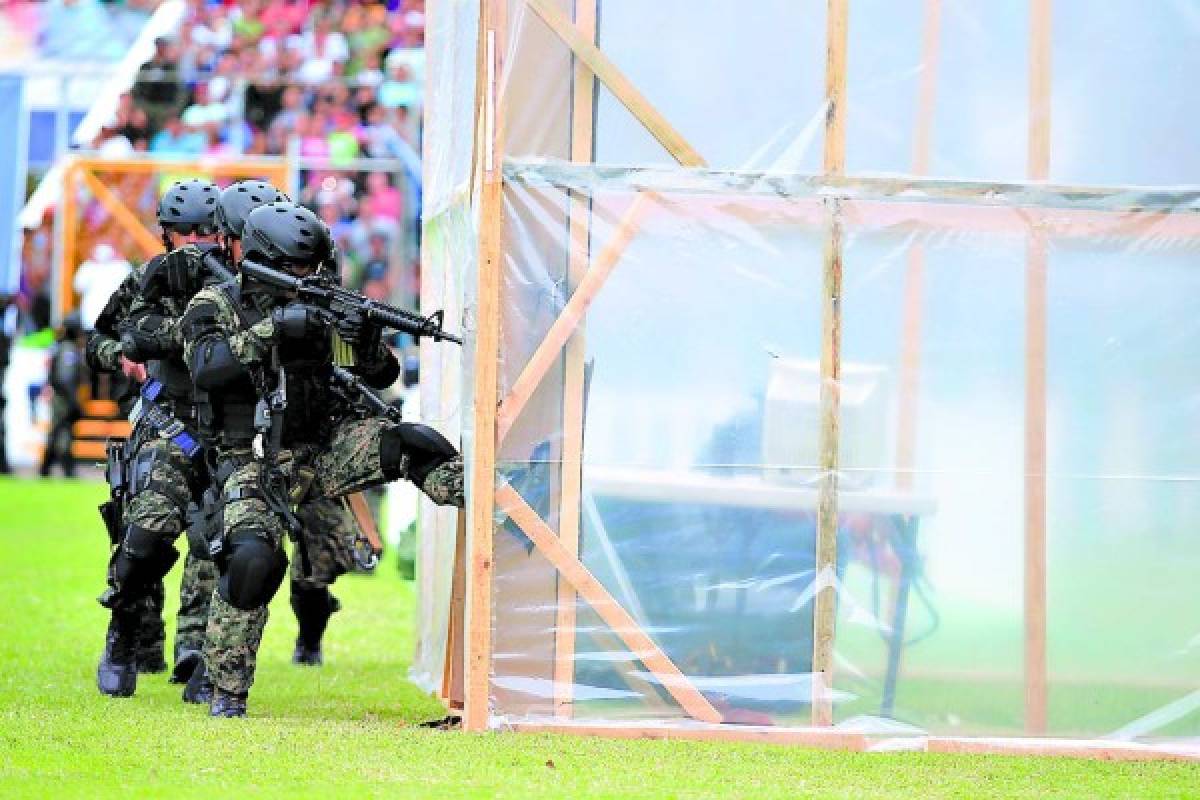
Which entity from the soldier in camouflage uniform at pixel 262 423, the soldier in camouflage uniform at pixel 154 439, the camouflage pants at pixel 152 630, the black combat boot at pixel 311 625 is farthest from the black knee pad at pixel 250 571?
the black combat boot at pixel 311 625

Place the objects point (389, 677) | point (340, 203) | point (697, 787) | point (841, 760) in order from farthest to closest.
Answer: point (340, 203) → point (389, 677) → point (841, 760) → point (697, 787)

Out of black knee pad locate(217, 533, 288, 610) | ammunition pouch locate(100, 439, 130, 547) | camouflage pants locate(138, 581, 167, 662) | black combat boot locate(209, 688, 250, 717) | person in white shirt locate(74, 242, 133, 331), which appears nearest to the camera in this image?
black knee pad locate(217, 533, 288, 610)

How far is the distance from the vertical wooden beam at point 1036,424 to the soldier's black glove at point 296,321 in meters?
2.70

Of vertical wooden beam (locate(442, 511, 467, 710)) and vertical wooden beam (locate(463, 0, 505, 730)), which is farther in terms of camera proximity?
vertical wooden beam (locate(442, 511, 467, 710))

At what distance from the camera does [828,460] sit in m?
8.39

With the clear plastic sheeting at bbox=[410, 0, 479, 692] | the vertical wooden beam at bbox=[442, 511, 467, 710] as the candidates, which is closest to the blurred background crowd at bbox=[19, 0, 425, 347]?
the clear plastic sheeting at bbox=[410, 0, 479, 692]

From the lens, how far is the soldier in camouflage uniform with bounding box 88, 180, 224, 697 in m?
9.52

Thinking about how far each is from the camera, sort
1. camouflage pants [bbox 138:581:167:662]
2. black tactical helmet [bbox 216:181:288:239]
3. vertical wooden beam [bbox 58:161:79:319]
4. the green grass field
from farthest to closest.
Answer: vertical wooden beam [bbox 58:161:79:319], camouflage pants [bbox 138:581:167:662], black tactical helmet [bbox 216:181:288:239], the green grass field

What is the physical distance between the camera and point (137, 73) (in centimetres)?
2550

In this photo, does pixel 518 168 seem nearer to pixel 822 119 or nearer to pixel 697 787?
pixel 822 119

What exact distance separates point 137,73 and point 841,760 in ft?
63.1

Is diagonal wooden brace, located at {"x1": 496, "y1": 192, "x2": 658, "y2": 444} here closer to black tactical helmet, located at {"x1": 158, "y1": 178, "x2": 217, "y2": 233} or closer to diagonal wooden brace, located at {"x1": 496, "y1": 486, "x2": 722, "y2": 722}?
diagonal wooden brace, located at {"x1": 496, "y1": 486, "x2": 722, "y2": 722}

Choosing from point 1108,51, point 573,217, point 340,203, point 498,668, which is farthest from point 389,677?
point 340,203

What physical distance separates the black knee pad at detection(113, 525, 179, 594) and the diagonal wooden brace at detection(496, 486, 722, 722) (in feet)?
6.37
